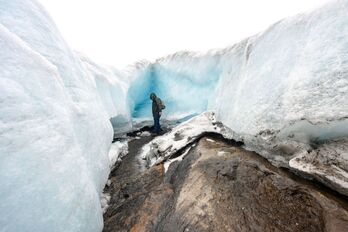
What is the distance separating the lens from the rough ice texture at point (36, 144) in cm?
196

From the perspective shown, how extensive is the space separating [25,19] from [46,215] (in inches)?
125

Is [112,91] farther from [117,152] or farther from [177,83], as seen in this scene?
[177,83]

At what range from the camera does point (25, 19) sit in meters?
3.61

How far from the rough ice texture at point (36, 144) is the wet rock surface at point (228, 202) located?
724 mm

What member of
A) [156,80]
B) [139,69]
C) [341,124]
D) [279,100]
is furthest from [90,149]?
[156,80]

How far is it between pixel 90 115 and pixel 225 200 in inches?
119

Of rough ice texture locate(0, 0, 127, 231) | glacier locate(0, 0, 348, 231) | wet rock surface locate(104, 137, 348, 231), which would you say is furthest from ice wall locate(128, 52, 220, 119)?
rough ice texture locate(0, 0, 127, 231)

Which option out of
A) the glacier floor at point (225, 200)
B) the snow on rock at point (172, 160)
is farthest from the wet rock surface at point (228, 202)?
the snow on rock at point (172, 160)

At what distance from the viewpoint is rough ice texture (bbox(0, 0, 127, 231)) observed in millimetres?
1965

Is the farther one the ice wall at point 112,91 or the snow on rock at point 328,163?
the ice wall at point 112,91

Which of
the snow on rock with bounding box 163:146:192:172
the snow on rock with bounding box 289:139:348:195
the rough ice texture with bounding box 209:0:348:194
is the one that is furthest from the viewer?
the snow on rock with bounding box 163:146:192:172

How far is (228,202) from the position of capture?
291 centimetres

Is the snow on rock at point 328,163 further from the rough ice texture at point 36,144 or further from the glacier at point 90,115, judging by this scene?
the rough ice texture at point 36,144

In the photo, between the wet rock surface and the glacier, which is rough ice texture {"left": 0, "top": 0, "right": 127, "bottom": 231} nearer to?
the glacier
